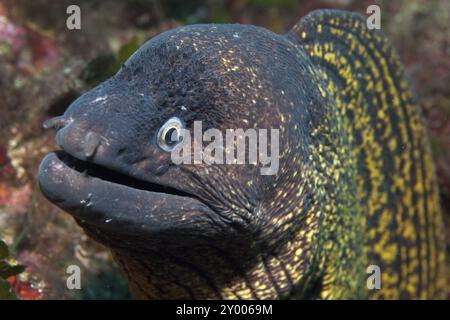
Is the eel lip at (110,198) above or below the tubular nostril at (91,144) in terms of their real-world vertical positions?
below

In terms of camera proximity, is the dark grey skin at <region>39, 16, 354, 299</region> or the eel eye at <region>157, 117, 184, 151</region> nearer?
the dark grey skin at <region>39, 16, 354, 299</region>

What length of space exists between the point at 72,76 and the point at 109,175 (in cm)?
257

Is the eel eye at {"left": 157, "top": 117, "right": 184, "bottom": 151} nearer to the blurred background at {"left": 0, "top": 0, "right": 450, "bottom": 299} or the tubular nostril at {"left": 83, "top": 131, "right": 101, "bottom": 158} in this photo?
the tubular nostril at {"left": 83, "top": 131, "right": 101, "bottom": 158}

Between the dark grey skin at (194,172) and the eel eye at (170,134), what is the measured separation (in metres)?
0.03

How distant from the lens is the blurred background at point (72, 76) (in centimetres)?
376

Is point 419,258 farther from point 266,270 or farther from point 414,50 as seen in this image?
point 414,50

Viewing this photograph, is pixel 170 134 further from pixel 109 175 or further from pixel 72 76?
pixel 72 76

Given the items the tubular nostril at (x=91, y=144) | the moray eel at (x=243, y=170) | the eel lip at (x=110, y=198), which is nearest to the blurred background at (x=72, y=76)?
the moray eel at (x=243, y=170)

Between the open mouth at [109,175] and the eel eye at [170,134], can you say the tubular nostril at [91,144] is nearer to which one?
the open mouth at [109,175]

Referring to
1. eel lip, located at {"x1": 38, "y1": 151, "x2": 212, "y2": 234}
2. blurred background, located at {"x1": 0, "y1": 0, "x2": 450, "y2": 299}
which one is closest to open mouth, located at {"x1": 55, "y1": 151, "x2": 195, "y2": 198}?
eel lip, located at {"x1": 38, "y1": 151, "x2": 212, "y2": 234}

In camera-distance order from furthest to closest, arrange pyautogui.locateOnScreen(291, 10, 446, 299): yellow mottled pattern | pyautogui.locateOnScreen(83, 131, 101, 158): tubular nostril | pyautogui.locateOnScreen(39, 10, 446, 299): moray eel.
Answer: pyautogui.locateOnScreen(291, 10, 446, 299): yellow mottled pattern, pyautogui.locateOnScreen(39, 10, 446, 299): moray eel, pyautogui.locateOnScreen(83, 131, 101, 158): tubular nostril

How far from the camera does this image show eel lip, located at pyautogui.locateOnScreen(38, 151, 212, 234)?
2.12m

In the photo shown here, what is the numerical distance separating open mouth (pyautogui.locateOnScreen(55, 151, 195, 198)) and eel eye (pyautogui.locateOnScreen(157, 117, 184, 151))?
0.18 metres

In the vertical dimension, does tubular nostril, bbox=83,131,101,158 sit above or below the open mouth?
above
